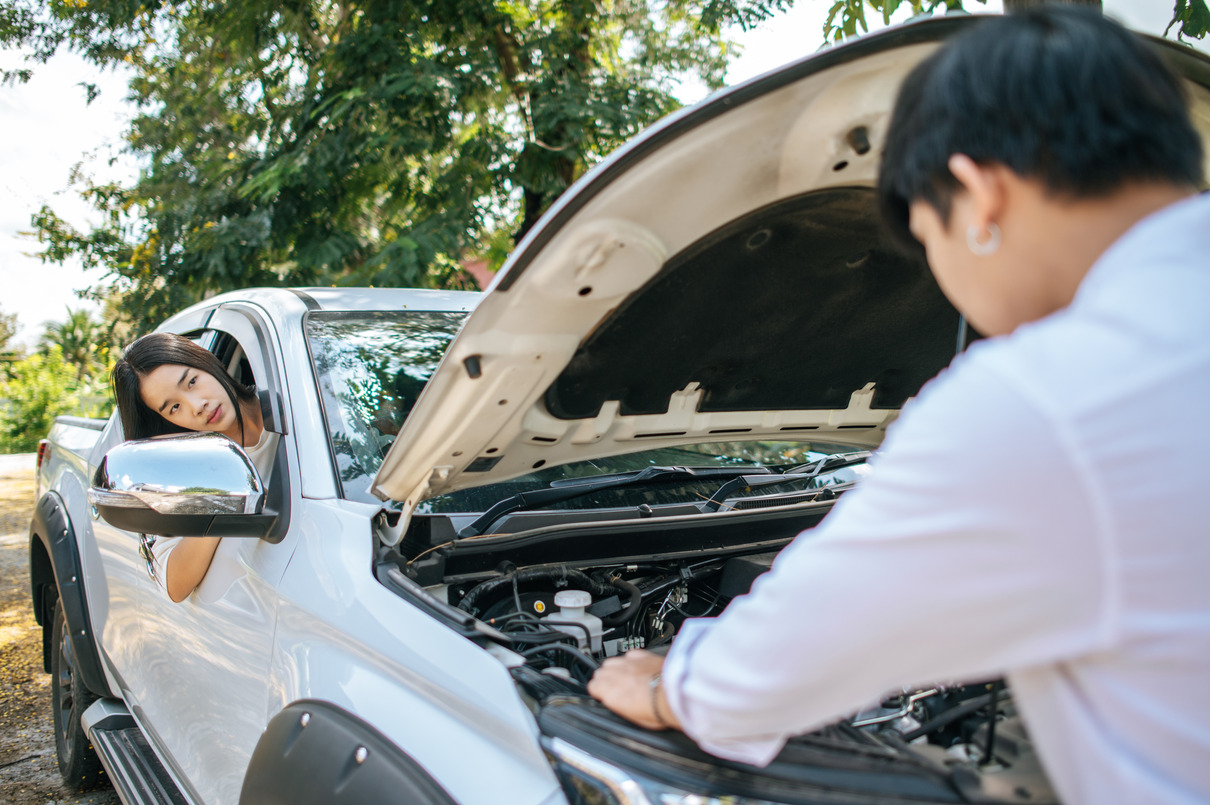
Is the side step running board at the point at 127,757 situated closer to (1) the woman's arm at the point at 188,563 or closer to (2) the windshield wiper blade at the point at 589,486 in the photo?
(1) the woman's arm at the point at 188,563

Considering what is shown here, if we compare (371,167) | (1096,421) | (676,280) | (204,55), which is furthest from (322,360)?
(204,55)

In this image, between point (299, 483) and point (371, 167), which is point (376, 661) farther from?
point (371, 167)

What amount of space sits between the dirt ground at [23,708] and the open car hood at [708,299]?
271 centimetres

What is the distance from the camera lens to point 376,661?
4.85 feet

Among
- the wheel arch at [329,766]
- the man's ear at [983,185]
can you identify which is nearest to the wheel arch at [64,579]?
the wheel arch at [329,766]

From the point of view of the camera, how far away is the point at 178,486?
1648mm

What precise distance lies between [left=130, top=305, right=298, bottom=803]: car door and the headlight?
0.88m

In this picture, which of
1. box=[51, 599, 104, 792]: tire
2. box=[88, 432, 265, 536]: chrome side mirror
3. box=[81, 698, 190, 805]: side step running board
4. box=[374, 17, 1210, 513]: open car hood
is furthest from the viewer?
box=[51, 599, 104, 792]: tire

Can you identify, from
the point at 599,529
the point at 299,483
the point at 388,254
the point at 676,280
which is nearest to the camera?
the point at 676,280

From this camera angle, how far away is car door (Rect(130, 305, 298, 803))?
5.85 ft

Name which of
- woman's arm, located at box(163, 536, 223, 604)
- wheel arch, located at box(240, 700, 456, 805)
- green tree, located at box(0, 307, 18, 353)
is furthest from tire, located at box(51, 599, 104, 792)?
green tree, located at box(0, 307, 18, 353)

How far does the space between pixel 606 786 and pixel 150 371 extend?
79.9 inches

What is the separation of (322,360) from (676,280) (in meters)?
1.04

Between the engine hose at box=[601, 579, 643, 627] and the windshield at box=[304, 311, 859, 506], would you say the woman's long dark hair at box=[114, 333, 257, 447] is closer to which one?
the windshield at box=[304, 311, 859, 506]
